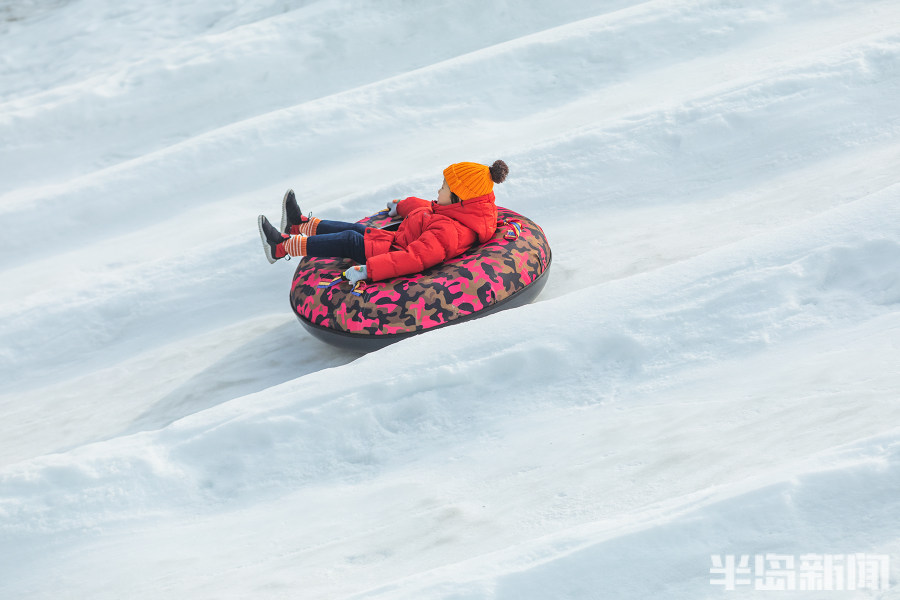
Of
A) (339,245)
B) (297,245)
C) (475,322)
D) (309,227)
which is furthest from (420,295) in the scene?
(309,227)

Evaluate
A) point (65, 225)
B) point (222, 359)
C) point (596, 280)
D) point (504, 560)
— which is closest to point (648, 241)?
point (596, 280)

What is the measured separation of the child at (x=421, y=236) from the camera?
3.98m

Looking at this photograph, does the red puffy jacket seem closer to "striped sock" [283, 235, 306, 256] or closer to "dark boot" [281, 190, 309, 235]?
"striped sock" [283, 235, 306, 256]

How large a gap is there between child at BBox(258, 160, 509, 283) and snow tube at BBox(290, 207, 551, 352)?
0.21ft

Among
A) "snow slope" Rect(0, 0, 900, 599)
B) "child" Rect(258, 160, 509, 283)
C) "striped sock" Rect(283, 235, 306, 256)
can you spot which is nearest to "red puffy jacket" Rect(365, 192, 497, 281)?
"child" Rect(258, 160, 509, 283)

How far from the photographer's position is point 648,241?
4898 millimetres

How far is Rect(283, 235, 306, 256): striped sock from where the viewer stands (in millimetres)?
4199

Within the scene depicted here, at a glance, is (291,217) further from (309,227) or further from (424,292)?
(424,292)

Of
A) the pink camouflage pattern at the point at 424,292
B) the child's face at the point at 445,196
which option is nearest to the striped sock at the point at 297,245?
the pink camouflage pattern at the point at 424,292

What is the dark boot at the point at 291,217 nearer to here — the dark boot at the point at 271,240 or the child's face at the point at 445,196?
the dark boot at the point at 271,240

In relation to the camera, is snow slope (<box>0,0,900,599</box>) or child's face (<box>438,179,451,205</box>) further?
child's face (<box>438,179,451,205</box>)

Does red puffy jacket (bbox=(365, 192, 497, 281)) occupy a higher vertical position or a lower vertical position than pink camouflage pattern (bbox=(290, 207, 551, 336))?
higher

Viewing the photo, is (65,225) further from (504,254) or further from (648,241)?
(648,241)

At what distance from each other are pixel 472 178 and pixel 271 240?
1.10 metres
